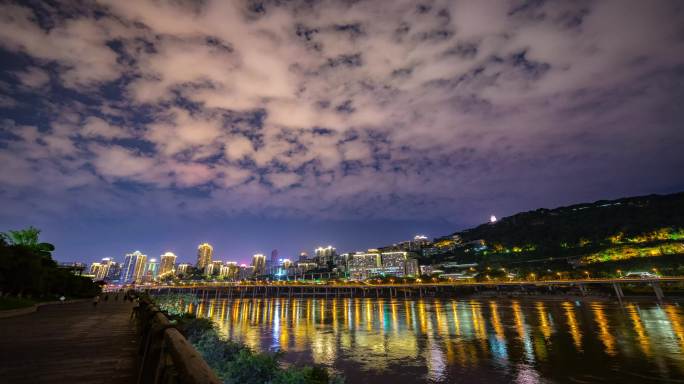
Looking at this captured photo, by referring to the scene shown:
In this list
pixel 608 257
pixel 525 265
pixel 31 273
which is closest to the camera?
pixel 31 273

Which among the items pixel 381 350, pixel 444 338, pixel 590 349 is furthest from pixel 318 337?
pixel 590 349

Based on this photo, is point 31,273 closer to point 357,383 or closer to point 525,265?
point 357,383

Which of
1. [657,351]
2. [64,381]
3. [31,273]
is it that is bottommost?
[657,351]

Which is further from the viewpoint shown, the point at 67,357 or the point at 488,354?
the point at 488,354

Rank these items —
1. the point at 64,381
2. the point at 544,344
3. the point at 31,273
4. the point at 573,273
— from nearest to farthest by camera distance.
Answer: the point at 64,381 < the point at 544,344 < the point at 31,273 < the point at 573,273

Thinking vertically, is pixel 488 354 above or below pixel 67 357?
below

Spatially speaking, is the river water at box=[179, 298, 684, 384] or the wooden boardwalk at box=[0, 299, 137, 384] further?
→ the river water at box=[179, 298, 684, 384]

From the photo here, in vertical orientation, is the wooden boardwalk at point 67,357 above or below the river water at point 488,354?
above

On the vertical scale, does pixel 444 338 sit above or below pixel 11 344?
below

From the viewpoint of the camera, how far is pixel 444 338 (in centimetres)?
2836

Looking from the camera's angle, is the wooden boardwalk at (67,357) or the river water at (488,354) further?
the river water at (488,354)

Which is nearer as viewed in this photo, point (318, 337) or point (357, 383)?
point (357, 383)

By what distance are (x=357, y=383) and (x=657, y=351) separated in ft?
74.8

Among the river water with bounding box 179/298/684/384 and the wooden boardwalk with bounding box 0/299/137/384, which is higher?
the wooden boardwalk with bounding box 0/299/137/384
